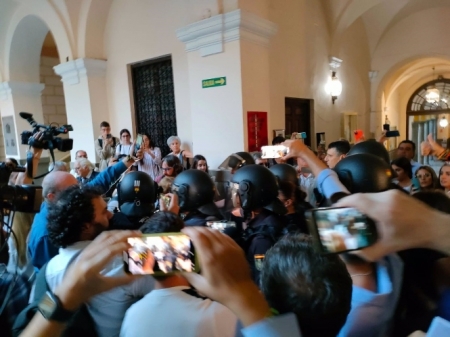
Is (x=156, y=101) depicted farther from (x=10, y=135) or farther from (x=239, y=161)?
(x=10, y=135)

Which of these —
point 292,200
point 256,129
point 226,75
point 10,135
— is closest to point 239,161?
point 256,129

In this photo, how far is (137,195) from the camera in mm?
2264

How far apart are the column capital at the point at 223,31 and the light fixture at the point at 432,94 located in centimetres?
1048

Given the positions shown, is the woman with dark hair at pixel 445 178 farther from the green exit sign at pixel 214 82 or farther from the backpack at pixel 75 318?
the backpack at pixel 75 318

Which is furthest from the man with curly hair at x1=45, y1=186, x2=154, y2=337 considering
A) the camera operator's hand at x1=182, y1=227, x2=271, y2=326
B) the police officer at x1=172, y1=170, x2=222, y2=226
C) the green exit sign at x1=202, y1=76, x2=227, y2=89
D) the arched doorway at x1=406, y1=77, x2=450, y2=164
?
the arched doorway at x1=406, y1=77, x2=450, y2=164

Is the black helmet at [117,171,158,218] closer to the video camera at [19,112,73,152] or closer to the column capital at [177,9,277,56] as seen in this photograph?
the video camera at [19,112,73,152]

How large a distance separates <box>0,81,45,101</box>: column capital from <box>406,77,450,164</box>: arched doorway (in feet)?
43.5

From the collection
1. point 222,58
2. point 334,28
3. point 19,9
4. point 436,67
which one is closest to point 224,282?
point 222,58

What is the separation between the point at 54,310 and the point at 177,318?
0.29 meters

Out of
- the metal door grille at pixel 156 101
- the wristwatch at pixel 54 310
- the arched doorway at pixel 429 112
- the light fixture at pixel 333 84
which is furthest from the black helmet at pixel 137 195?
the arched doorway at pixel 429 112

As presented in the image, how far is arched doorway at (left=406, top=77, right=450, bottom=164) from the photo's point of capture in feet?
41.7

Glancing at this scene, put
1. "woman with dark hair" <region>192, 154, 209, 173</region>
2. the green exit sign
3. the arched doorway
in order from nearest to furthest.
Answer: "woman with dark hair" <region>192, 154, 209, 173</region>, the green exit sign, the arched doorway

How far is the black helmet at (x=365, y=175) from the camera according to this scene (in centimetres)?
162

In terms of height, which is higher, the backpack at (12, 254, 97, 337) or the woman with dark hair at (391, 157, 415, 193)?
the woman with dark hair at (391, 157, 415, 193)
